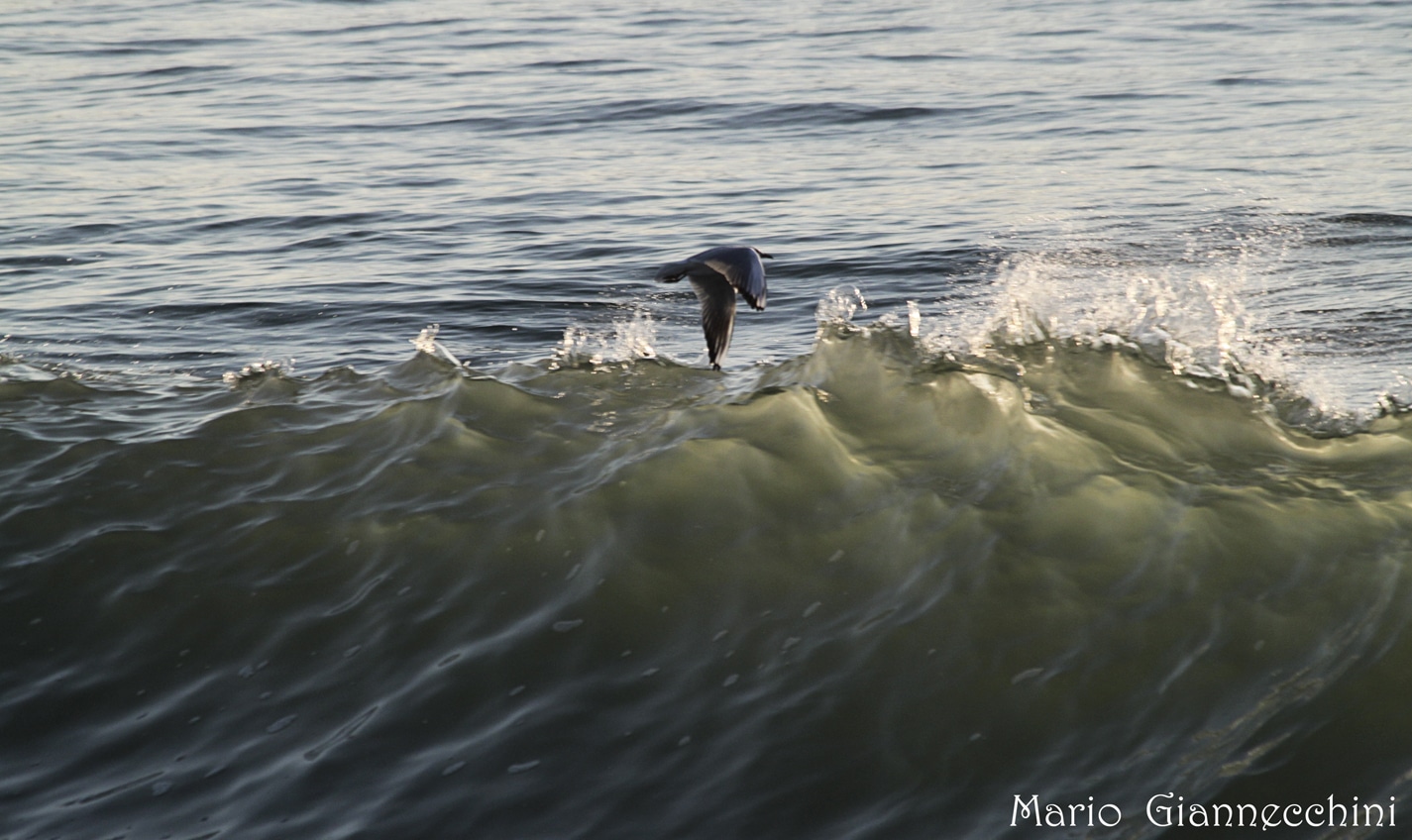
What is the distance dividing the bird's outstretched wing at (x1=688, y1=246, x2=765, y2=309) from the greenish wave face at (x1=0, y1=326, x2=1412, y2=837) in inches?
32.1

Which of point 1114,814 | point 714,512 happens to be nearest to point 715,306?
point 714,512

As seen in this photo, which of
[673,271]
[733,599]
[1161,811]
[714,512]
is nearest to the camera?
[1161,811]

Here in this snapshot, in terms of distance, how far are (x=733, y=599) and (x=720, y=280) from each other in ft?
4.39

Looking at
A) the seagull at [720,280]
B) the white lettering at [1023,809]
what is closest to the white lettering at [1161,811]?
the white lettering at [1023,809]

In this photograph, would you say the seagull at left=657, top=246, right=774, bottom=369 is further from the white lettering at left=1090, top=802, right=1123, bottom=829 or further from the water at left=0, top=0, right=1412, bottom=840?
the white lettering at left=1090, top=802, right=1123, bottom=829

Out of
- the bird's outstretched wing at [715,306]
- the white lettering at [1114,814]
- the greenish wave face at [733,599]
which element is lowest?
the white lettering at [1114,814]

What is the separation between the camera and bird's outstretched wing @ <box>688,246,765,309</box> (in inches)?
195

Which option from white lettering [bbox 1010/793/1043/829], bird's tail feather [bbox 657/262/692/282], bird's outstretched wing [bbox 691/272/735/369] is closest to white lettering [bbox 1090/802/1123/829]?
white lettering [bbox 1010/793/1043/829]

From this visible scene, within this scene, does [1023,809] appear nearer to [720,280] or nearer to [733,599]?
[733,599]

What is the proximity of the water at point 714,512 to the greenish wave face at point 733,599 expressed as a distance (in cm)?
2

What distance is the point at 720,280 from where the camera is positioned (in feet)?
17.3

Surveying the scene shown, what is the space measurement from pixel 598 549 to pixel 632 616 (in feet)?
1.47

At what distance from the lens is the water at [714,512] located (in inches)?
156

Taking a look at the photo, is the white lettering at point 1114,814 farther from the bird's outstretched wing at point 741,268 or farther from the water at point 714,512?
the bird's outstretched wing at point 741,268
